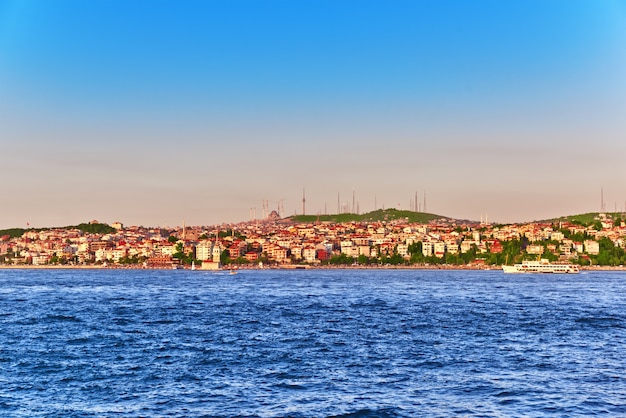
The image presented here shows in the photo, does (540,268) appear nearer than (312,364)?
No

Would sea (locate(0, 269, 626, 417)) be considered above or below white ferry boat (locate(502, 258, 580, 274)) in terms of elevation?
below

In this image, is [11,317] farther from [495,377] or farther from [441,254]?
[441,254]

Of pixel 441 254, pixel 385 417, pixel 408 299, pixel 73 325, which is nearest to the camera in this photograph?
pixel 385 417

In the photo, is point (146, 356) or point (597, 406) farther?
point (146, 356)

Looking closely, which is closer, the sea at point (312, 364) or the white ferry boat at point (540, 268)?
the sea at point (312, 364)

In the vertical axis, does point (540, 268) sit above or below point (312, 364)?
above

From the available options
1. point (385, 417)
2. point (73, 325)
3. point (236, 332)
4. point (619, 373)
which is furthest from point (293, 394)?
point (73, 325)

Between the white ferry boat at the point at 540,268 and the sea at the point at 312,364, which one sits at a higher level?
the white ferry boat at the point at 540,268

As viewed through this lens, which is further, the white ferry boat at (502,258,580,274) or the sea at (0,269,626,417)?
the white ferry boat at (502,258,580,274)
